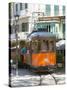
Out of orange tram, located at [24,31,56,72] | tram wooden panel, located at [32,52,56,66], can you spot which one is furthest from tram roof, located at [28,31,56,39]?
tram wooden panel, located at [32,52,56,66]

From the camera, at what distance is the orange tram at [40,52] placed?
10.6ft

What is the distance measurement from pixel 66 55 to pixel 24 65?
52cm

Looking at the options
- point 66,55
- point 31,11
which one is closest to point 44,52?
point 66,55

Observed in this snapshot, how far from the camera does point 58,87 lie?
3.27m

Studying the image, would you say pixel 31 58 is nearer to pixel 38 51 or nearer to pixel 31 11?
pixel 38 51

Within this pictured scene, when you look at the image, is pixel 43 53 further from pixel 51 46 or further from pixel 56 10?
pixel 56 10

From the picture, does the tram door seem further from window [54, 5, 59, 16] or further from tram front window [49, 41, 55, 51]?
window [54, 5, 59, 16]

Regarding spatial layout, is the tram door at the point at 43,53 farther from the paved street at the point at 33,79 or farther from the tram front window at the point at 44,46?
the paved street at the point at 33,79

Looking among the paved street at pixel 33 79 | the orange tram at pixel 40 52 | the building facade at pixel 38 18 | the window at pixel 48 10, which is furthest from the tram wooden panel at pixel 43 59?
the window at pixel 48 10

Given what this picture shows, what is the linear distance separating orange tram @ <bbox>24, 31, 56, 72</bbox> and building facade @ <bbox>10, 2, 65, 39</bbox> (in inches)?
3.1

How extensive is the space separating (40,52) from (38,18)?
40cm

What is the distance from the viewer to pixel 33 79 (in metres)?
3.23

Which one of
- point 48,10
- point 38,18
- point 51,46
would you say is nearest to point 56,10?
point 48,10

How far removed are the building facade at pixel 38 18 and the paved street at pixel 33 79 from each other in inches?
17.0
